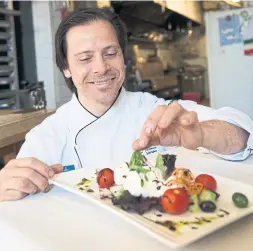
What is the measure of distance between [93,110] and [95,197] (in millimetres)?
516

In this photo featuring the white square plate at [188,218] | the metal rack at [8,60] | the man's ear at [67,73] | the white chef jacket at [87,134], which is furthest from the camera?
the metal rack at [8,60]

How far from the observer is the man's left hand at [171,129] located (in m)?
0.65

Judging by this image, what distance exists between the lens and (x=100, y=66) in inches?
38.9

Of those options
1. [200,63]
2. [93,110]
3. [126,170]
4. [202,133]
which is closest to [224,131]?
[202,133]

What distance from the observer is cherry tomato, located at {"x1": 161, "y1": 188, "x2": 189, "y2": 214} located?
48cm

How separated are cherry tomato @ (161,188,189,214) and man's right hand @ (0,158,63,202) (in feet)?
0.88

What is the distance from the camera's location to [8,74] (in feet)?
7.83

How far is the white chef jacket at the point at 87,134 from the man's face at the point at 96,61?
0.05m

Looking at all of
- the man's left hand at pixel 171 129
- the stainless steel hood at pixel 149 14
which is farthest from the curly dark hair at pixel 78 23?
the stainless steel hood at pixel 149 14

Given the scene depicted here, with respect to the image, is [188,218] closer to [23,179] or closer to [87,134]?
Result: [23,179]

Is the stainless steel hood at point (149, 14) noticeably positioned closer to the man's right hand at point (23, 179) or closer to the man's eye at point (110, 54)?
the man's eye at point (110, 54)

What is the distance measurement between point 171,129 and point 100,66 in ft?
1.12

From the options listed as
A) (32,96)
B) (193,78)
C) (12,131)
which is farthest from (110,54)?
(193,78)

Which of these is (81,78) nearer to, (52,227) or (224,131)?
(224,131)
